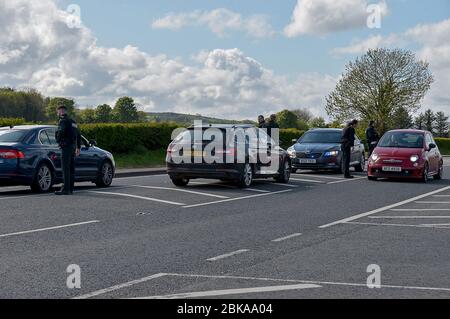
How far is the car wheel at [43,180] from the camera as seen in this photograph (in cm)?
1597

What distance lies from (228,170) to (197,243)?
8192 mm

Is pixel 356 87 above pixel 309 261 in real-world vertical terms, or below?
above

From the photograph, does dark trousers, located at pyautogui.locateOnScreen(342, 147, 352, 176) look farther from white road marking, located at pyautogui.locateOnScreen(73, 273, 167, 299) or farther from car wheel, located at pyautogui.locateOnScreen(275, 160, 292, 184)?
white road marking, located at pyautogui.locateOnScreen(73, 273, 167, 299)

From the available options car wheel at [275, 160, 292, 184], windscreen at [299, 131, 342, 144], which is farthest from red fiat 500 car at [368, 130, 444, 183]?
windscreen at [299, 131, 342, 144]

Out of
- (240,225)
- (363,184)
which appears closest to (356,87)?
(363,184)

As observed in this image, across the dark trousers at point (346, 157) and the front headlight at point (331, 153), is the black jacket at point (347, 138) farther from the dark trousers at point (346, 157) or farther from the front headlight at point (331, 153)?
the front headlight at point (331, 153)

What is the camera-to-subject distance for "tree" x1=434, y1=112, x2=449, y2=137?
152 meters

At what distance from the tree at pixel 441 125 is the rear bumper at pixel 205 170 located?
141 meters

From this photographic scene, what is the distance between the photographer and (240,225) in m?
11.3

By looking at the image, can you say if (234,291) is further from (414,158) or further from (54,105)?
(54,105)

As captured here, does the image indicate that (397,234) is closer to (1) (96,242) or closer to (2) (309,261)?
(2) (309,261)

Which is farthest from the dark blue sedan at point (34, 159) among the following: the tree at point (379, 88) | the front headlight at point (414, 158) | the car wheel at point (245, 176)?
the tree at point (379, 88)

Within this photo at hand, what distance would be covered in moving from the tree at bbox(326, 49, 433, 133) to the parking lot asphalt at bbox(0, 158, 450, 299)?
180ft

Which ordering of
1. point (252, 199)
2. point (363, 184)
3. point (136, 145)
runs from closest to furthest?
point (252, 199) < point (363, 184) < point (136, 145)
